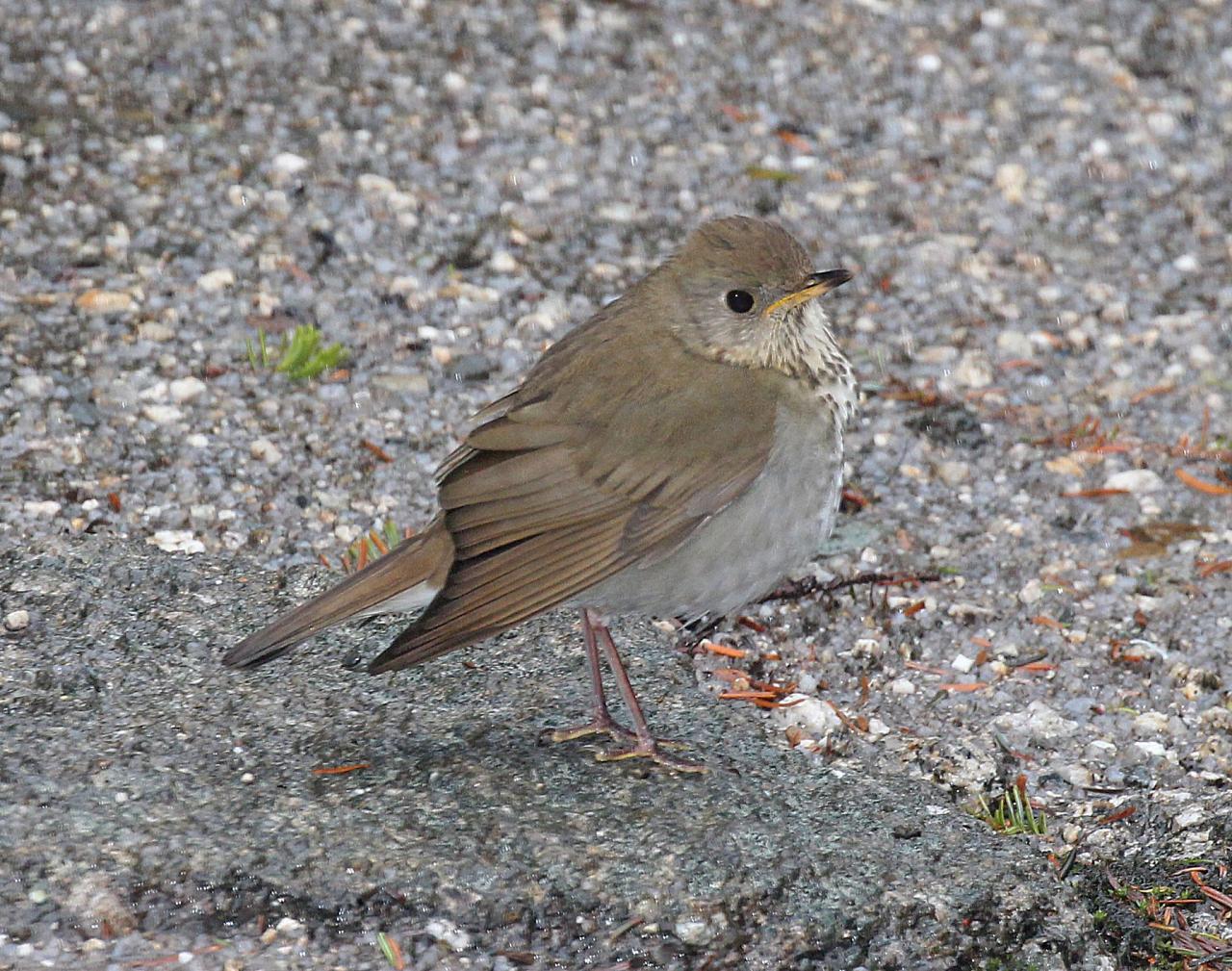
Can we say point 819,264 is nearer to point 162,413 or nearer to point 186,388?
point 186,388

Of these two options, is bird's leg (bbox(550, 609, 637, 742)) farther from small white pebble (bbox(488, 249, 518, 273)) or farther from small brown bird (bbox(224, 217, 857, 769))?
small white pebble (bbox(488, 249, 518, 273))

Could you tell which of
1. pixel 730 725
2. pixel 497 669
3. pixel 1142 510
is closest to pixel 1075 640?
pixel 1142 510

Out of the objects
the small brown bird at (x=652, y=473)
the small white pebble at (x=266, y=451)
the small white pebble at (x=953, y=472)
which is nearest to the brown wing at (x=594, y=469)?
the small brown bird at (x=652, y=473)

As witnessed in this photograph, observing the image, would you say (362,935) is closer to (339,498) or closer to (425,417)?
(339,498)

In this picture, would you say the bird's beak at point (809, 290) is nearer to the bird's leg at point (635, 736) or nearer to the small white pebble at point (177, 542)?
the bird's leg at point (635, 736)

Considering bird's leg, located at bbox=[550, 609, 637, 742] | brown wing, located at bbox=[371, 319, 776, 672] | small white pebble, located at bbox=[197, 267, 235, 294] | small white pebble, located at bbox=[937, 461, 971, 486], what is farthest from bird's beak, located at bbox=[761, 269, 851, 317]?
small white pebble, located at bbox=[197, 267, 235, 294]

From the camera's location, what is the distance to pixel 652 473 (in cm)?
392

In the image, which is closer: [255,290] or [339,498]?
[339,498]

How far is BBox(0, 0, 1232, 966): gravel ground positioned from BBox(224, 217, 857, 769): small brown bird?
0.43m

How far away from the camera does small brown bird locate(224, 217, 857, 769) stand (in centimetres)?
379

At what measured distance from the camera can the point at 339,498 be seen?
502cm

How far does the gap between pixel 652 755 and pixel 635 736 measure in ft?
0.23

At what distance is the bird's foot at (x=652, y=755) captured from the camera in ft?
12.8

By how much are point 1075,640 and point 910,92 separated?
333 cm
